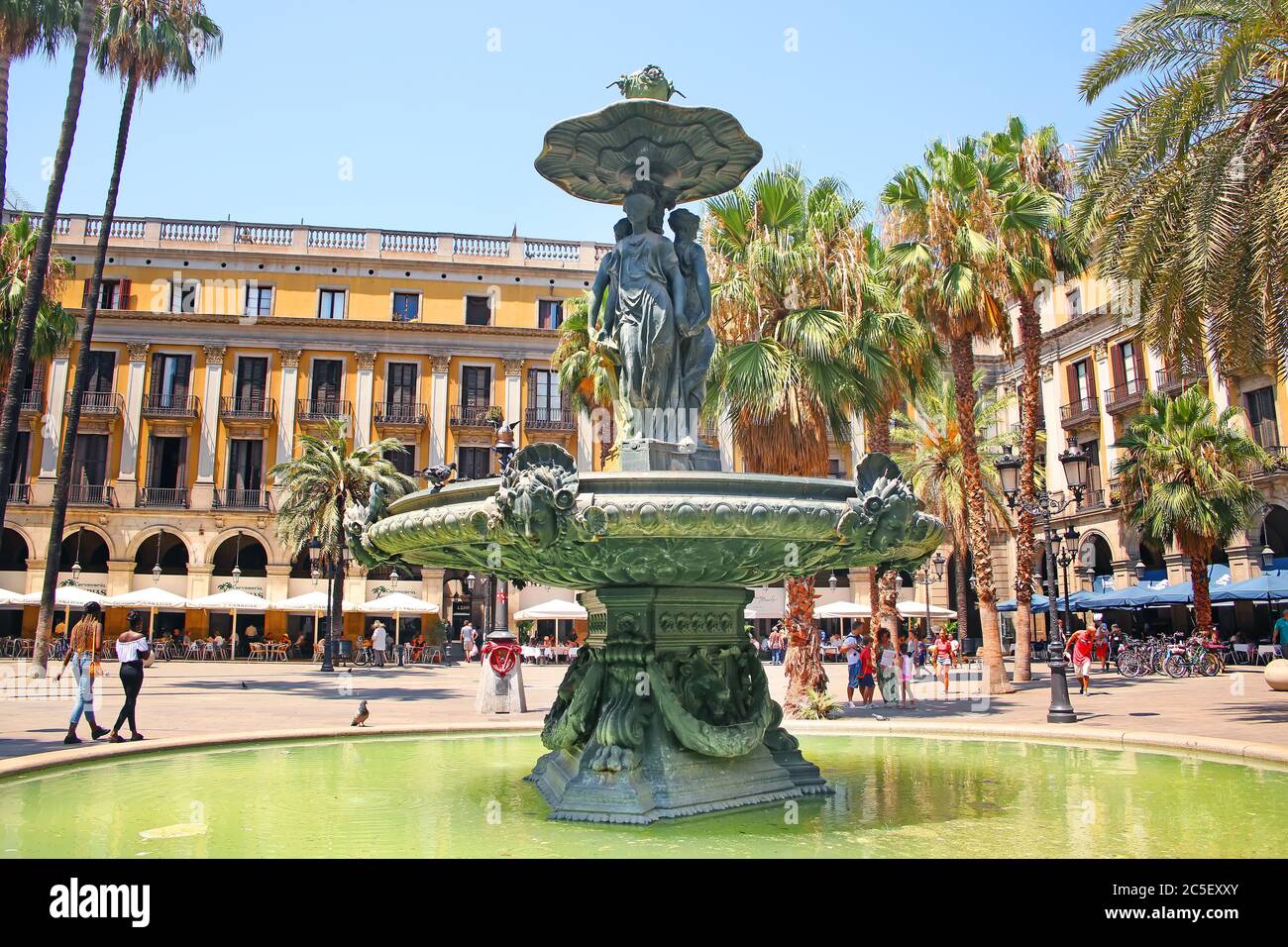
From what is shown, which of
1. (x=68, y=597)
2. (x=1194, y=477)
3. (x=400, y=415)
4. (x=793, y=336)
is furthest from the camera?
(x=400, y=415)

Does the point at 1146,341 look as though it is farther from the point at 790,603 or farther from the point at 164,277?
the point at 164,277

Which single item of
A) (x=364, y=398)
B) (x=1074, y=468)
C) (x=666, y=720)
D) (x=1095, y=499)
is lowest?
(x=666, y=720)

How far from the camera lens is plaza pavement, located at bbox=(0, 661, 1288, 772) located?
9.93 metres

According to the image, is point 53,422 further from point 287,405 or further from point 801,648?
point 801,648

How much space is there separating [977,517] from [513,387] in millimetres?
27665

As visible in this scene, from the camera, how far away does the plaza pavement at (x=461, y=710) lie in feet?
32.6

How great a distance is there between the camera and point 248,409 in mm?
43594

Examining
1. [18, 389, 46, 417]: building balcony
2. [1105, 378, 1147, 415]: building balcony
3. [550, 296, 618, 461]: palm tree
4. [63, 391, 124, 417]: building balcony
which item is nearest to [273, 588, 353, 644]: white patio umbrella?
[63, 391, 124, 417]: building balcony

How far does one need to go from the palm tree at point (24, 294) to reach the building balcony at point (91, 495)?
15.7 metres

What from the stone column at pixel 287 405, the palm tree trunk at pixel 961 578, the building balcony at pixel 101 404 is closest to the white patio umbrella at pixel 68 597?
the building balcony at pixel 101 404

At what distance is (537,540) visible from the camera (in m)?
4.77

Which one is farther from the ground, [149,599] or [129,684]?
[149,599]

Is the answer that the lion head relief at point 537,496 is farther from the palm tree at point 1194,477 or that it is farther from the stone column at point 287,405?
the stone column at point 287,405

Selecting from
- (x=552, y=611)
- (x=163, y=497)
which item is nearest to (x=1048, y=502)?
(x=552, y=611)
